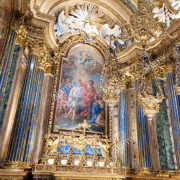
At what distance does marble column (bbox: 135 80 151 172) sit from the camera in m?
6.29

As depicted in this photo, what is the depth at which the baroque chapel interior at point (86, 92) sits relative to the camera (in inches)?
208

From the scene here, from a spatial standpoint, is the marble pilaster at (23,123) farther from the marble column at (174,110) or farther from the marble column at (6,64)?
the marble column at (174,110)

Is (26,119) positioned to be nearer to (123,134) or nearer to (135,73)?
(123,134)

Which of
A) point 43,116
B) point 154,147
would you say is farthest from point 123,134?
point 43,116

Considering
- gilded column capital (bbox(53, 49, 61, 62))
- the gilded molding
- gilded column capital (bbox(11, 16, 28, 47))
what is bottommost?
gilded column capital (bbox(11, 16, 28, 47))

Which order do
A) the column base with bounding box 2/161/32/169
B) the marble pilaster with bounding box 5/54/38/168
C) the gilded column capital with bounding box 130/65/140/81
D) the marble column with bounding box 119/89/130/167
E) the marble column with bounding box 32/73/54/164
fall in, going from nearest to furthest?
the column base with bounding box 2/161/32/169 → the marble pilaster with bounding box 5/54/38/168 → the marble column with bounding box 32/73/54/164 → the marble column with bounding box 119/89/130/167 → the gilded column capital with bounding box 130/65/140/81

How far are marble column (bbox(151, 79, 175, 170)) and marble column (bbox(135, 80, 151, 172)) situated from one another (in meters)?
0.42

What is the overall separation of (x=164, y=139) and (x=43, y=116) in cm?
476

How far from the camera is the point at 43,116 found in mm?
6812

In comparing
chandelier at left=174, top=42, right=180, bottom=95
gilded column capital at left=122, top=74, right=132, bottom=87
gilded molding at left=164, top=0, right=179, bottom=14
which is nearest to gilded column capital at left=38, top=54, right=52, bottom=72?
gilded column capital at left=122, top=74, right=132, bottom=87

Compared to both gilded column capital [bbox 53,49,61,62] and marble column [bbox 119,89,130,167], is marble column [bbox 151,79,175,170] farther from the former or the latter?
gilded column capital [bbox 53,49,61,62]

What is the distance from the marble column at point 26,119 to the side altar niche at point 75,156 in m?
0.54

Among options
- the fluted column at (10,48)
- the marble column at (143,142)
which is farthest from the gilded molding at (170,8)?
the fluted column at (10,48)

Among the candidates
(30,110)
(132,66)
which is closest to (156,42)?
(132,66)
